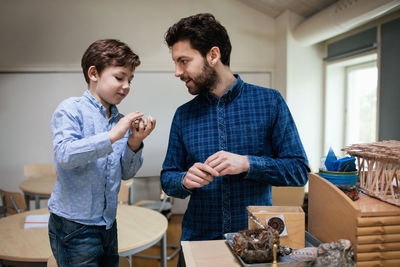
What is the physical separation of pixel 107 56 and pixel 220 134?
574 millimetres

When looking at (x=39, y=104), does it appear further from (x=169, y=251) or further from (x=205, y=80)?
(x=205, y=80)

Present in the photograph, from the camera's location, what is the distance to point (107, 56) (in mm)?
1261

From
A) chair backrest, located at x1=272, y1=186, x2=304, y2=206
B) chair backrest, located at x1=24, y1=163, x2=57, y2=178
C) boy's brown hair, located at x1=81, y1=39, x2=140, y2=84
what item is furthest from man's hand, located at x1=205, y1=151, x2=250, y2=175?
chair backrest, located at x1=24, y1=163, x2=57, y2=178

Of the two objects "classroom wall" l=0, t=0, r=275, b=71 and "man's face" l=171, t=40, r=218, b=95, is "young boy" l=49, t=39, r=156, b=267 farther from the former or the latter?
"classroom wall" l=0, t=0, r=275, b=71

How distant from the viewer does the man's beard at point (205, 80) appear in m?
1.22

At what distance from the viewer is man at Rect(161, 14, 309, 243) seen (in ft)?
3.88

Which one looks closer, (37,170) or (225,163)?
(225,163)

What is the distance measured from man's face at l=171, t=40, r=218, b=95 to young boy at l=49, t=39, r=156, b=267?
226mm

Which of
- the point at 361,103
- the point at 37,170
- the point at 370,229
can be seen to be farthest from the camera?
the point at 361,103

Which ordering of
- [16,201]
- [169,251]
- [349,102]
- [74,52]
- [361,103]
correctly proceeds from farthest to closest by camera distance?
[74,52], [349,102], [361,103], [169,251], [16,201]

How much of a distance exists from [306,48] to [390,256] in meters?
3.88

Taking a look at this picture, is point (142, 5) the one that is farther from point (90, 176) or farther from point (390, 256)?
point (390, 256)

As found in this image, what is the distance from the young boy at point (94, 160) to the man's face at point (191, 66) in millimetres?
226

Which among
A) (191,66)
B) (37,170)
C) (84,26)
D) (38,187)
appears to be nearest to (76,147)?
(191,66)
